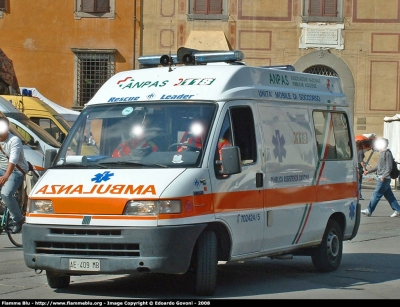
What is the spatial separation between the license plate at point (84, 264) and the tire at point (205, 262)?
882 mm

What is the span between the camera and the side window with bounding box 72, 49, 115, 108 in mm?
34406

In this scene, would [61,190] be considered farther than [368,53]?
No

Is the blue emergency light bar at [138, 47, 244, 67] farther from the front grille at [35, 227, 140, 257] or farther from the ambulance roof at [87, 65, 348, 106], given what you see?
the front grille at [35, 227, 140, 257]

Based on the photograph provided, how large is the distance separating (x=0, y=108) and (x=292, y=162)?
34.9 feet

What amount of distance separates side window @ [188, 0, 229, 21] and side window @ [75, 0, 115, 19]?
9.60 ft

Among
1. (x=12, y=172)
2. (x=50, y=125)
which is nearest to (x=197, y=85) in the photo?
(x=12, y=172)

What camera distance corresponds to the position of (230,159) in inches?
335

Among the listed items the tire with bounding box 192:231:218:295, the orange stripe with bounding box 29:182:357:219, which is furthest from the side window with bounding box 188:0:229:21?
the tire with bounding box 192:231:218:295

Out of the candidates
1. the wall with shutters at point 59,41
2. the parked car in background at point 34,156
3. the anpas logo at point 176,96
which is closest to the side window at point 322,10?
the wall with shutters at point 59,41

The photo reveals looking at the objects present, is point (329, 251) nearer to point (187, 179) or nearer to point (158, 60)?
point (158, 60)

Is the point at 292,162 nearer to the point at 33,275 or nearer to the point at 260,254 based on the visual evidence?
the point at 260,254

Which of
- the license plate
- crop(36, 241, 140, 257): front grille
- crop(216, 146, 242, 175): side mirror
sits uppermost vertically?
crop(216, 146, 242, 175): side mirror

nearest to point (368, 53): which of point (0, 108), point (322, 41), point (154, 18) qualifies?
point (322, 41)

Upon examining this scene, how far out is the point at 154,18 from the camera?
1362 inches
